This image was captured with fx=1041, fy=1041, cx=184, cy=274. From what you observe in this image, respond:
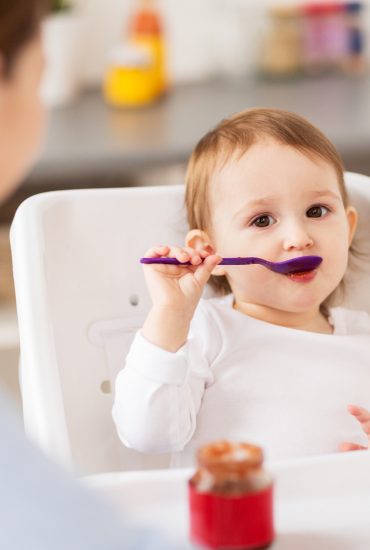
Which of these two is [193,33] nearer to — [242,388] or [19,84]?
[242,388]

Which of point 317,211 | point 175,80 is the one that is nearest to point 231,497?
point 317,211

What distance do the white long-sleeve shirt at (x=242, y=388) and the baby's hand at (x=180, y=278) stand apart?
0.13 feet

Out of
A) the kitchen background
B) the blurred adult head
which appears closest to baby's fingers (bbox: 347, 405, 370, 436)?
the blurred adult head

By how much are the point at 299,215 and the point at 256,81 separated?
1321 millimetres

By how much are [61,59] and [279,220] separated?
128 cm

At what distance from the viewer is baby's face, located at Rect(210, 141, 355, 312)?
110 cm

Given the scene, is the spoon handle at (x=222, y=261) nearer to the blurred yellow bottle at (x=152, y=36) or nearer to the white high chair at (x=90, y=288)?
the white high chair at (x=90, y=288)

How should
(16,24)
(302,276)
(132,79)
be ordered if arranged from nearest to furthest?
1. (16,24)
2. (302,276)
3. (132,79)

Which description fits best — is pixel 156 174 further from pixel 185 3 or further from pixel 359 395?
pixel 359 395

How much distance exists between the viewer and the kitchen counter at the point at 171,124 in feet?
6.30

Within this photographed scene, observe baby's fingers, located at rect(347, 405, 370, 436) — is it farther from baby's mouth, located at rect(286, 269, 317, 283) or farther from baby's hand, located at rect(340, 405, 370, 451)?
baby's mouth, located at rect(286, 269, 317, 283)

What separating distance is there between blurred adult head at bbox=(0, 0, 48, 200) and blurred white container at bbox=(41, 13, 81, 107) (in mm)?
1491

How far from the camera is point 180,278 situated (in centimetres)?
104

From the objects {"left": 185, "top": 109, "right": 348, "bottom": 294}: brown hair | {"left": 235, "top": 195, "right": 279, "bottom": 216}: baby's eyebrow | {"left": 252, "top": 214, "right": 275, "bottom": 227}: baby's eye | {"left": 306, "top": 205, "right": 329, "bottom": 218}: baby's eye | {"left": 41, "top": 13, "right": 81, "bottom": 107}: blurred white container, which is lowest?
{"left": 252, "top": 214, "right": 275, "bottom": 227}: baby's eye
